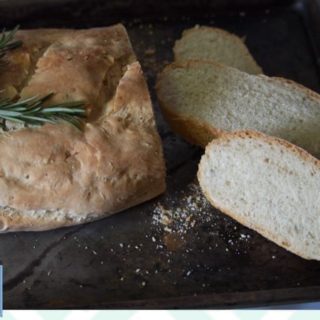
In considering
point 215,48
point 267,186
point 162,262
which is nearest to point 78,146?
point 162,262

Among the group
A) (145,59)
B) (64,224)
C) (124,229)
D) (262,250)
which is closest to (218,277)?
(262,250)

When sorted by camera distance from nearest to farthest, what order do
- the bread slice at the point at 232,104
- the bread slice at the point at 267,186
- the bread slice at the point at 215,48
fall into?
the bread slice at the point at 267,186, the bread slice at the point at 232,104, the bread slice at the point at 215,48

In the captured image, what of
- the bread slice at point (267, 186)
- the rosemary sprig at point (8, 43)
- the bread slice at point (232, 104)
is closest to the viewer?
the bread slice at point (267, 186)

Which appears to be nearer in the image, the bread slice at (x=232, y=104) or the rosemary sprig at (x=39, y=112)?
the rosemary sprig at (x=39, y=112)

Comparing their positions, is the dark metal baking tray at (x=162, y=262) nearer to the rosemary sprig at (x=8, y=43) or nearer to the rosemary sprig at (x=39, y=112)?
the rosemary sprig at (x=39, y=112)

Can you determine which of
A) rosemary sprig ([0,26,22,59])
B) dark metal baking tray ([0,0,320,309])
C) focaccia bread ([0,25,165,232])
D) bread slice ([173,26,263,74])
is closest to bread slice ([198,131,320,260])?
dark metal baking tray ([0,0,320,309])

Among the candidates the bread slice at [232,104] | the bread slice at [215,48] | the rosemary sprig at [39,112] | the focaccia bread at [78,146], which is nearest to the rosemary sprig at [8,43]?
the focaccia bread at [78,146]

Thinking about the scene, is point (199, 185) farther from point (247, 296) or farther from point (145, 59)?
point (145, 59)

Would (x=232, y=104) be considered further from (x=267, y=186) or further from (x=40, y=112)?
(x=40, y=112)
